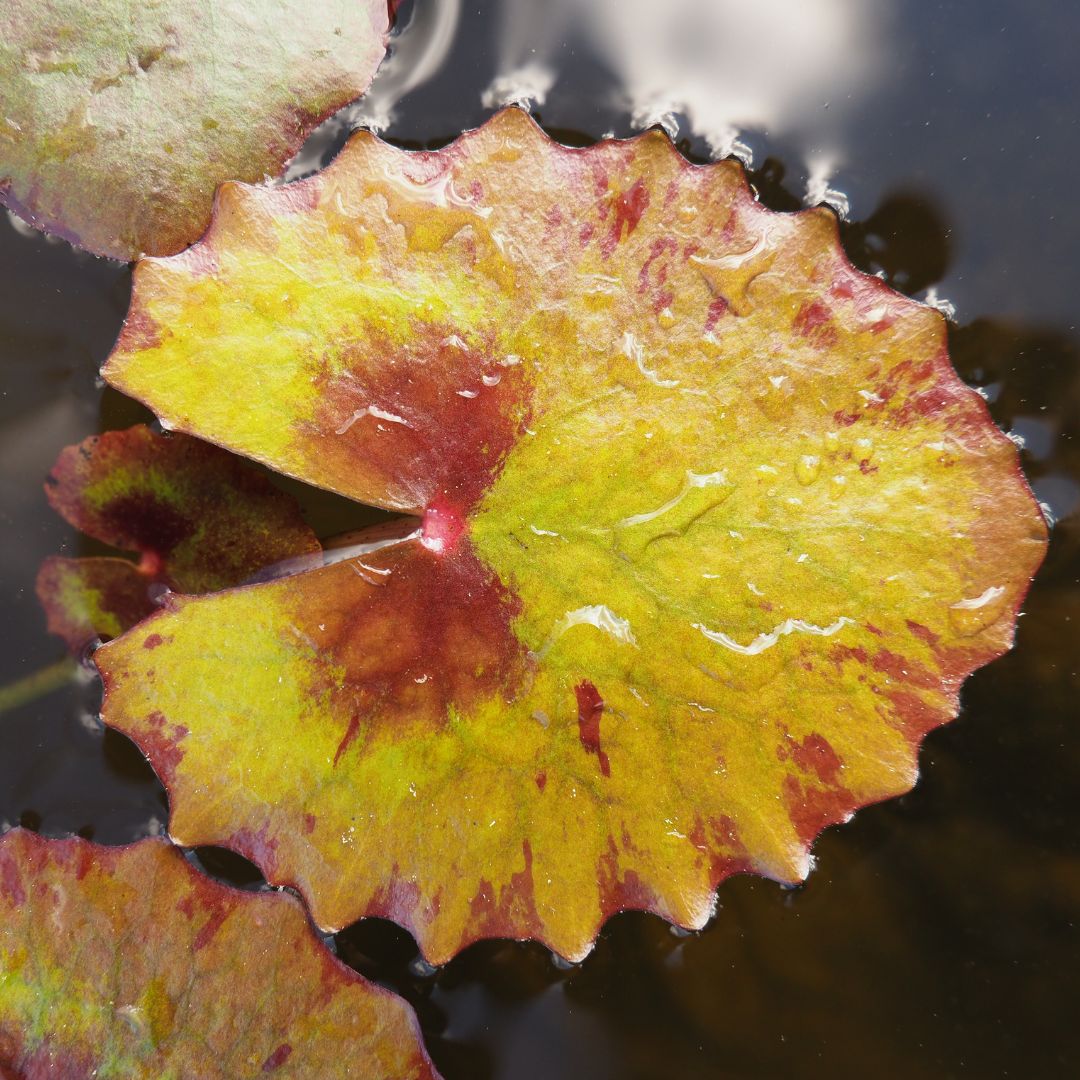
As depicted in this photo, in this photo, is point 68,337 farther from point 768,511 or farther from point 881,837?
point 881,837

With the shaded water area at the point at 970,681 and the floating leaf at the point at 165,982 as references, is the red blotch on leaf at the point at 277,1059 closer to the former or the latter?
the floating leaf at the point at 165,982

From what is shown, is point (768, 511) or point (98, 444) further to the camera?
point (98, 444)

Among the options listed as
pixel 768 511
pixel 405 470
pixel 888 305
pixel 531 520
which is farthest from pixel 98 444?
pixel 888 305

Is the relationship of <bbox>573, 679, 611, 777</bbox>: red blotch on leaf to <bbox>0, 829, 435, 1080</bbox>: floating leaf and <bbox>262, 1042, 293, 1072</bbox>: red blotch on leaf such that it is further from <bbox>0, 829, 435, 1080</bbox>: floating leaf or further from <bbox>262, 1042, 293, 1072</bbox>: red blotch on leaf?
<bbox>262, 1042, 293, 1072</bbox>: red blotch on leaf

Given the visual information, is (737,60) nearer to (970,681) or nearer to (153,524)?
(970,681)

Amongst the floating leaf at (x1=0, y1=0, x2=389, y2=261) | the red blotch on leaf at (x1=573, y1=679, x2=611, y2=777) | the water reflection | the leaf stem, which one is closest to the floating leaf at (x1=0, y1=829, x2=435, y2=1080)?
the leaf stem

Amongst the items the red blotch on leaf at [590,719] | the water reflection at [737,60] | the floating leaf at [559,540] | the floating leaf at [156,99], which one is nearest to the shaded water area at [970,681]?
the water reflection at [737,60]
